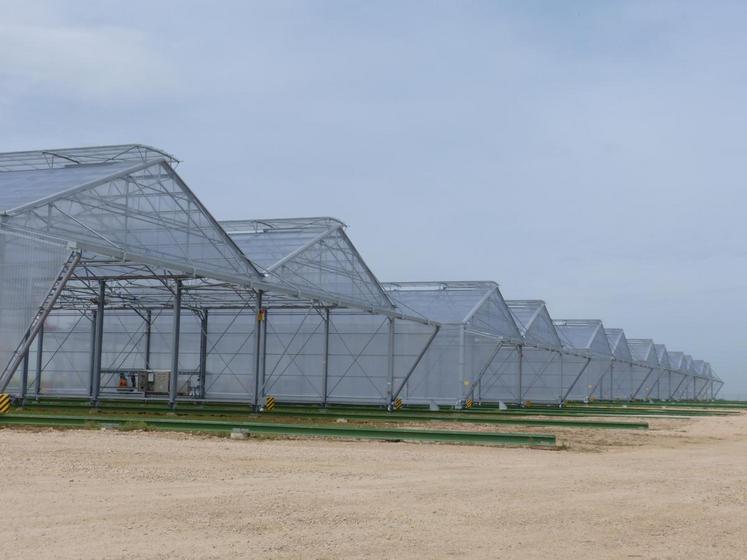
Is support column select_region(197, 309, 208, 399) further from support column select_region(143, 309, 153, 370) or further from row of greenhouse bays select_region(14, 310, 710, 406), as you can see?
support column select_region(143, 309, 153, 370)

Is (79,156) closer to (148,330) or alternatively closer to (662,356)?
(148,330)

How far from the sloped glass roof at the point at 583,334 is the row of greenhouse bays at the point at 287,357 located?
14728mm

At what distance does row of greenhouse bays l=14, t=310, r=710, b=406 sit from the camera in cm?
4519

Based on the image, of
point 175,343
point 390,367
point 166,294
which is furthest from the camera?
point 166,294

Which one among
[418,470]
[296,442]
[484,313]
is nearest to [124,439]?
[296,442]

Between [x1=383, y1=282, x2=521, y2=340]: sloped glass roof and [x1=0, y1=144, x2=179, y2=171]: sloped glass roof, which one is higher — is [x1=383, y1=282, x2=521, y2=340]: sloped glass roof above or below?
below

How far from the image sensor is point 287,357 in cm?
4622

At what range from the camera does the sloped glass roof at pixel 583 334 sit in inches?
2640

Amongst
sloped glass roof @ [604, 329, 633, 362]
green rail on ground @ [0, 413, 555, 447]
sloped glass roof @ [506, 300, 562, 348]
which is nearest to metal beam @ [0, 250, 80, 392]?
green rail on ground @ [0, 413, 555, 447]

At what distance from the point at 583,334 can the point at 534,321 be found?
1332 cm

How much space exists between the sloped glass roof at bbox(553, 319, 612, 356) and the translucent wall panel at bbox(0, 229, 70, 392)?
47779 mm

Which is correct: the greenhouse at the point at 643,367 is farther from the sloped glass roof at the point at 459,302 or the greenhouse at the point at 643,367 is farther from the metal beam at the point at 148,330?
the metal beam at the point at 148,330

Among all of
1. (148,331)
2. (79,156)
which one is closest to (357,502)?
(79,156)

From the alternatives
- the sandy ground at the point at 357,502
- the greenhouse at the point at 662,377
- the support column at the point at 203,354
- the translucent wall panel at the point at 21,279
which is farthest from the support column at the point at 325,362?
the greenhouse at the point at 662,377
